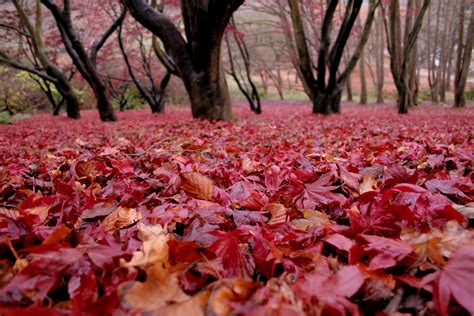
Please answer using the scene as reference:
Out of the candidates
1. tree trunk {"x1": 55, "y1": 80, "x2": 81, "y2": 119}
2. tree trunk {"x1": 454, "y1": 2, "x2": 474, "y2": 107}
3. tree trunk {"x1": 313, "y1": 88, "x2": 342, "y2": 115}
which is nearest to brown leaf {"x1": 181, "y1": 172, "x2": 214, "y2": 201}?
tree trunk {"x1": 313, "y1": 88, "x2": 342, "y2": 115}

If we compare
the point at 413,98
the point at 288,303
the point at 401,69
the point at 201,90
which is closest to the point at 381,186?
the point at 288,303

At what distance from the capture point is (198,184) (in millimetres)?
1280

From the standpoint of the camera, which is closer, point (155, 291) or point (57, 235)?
point (155, 291)

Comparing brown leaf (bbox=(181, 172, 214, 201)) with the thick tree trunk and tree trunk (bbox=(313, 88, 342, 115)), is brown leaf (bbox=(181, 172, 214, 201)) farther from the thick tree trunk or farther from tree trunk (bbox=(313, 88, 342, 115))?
tree trunk (bbox=(313, 88, 342, 115))

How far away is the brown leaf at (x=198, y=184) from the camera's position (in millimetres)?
1280

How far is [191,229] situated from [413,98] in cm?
1732

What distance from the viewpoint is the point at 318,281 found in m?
0.65

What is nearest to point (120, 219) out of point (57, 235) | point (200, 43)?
point (57, 235)

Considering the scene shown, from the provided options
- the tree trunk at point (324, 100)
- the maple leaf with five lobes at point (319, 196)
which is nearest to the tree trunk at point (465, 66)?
the tree trunk at point (324, 100)

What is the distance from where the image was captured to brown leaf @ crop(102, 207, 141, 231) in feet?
3.47

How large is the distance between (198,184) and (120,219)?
0.32 m

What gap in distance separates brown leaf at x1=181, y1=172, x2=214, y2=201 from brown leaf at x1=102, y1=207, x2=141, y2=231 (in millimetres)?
240

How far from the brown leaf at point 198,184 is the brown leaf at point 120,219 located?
240 mm

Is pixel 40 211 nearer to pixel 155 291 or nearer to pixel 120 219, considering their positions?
pixel 120 219
